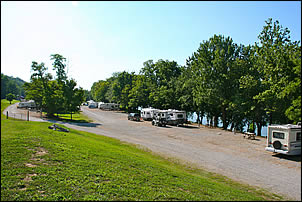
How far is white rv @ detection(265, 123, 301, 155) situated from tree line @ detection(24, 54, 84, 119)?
1141 inches

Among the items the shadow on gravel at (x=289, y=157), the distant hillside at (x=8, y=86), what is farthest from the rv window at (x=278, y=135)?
the distant hillside at (x=8, y=86)

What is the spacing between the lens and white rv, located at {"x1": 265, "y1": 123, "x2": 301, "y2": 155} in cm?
1248

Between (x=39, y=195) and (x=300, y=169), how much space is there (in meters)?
11.6

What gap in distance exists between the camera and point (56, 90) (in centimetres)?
3566

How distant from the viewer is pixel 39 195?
15.5ft

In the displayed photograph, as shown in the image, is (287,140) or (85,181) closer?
(85,181)

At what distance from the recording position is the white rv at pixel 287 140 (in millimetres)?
12484

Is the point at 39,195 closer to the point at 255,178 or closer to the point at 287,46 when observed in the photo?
the point at 255,178

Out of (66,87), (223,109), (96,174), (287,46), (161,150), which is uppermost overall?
(287,46)

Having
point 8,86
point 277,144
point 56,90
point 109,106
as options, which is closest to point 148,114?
point 56,90

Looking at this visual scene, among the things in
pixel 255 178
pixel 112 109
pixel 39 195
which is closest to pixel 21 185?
pixel 39 195

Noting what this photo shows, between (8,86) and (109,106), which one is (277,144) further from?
(109,106)

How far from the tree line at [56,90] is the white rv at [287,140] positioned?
95.1 ft

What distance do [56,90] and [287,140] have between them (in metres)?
33.7
